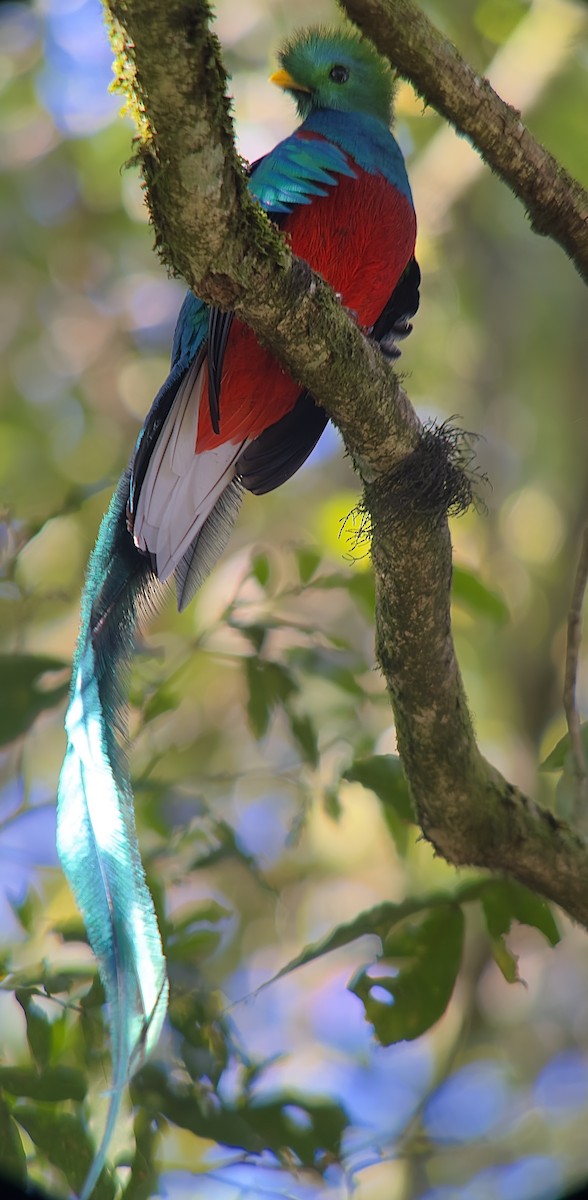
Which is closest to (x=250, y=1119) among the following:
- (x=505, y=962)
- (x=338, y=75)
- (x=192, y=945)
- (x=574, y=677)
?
(x=192, y=945)

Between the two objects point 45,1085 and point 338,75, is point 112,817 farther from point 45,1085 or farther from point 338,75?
point 338,75

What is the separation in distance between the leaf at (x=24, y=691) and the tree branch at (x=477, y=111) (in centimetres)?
128

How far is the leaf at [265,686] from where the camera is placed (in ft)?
8.10

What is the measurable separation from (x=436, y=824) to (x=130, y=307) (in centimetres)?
346

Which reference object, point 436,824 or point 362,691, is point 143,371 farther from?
point 436,824

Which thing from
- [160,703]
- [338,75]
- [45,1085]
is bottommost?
[45,1085]

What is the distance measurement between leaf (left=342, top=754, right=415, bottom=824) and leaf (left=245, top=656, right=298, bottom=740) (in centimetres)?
30

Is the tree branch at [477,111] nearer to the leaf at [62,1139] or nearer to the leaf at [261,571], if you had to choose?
the leaf at [261,571]

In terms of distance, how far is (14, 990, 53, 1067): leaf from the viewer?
5.88 ft

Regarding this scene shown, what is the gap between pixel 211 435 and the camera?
2.34 metres

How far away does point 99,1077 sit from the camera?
1.98m

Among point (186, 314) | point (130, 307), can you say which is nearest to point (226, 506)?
point (186, 314)

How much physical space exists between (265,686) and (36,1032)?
92cm

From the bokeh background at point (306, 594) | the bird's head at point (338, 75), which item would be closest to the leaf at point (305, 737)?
the bokeh background at point (306, 594)
